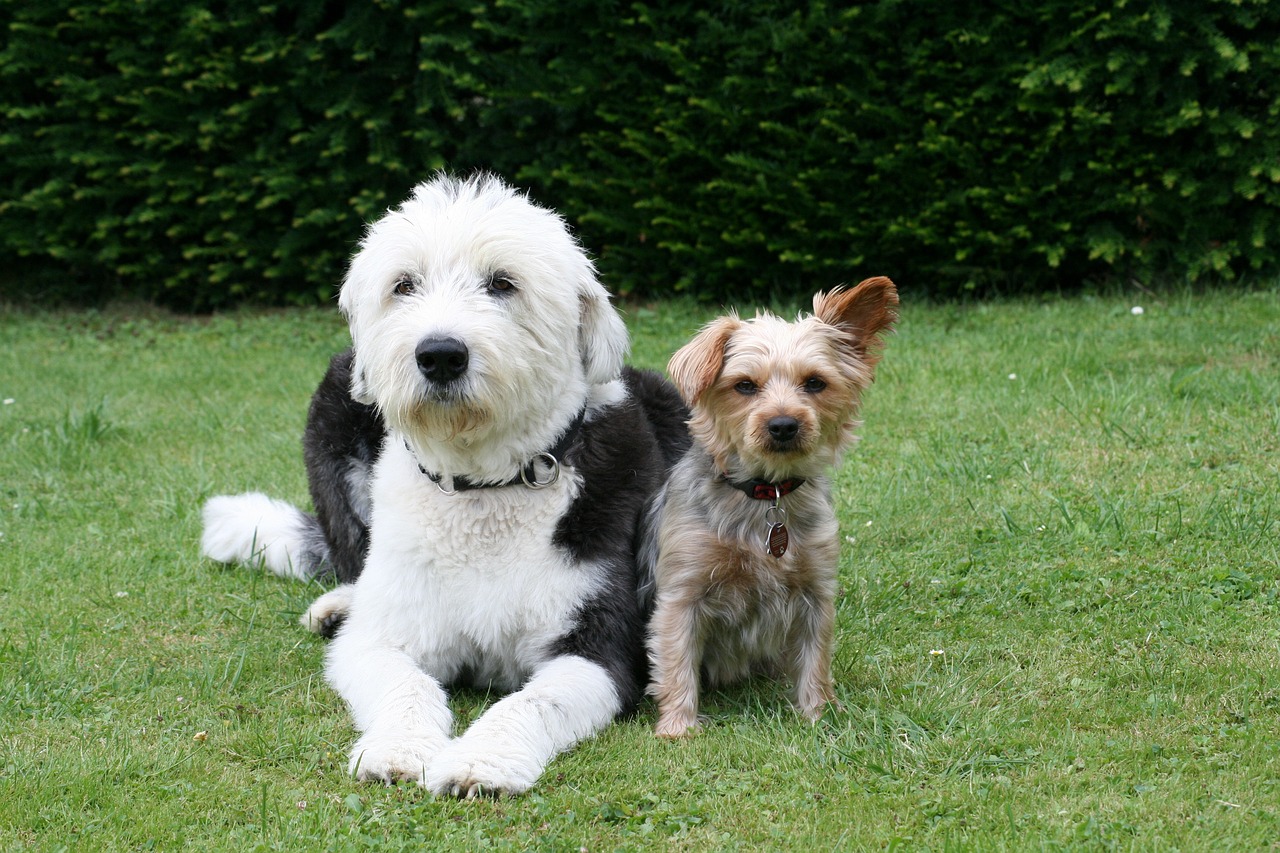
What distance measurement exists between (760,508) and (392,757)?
1256 mm

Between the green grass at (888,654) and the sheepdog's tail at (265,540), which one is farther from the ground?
the green grass at (888,654)

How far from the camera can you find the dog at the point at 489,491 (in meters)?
3.60

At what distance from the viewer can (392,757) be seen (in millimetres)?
3418

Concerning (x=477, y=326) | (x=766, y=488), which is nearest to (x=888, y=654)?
(x=766, y=488)

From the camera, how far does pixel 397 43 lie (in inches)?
389

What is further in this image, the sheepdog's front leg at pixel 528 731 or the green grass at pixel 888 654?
the sheepdog's front leg at pixel 528 731

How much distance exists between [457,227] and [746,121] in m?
5.61

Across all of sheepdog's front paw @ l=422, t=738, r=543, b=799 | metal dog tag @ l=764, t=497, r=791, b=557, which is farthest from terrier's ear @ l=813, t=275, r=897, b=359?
sheepdog's front paw @ l=422, t=738, r=543, b=799

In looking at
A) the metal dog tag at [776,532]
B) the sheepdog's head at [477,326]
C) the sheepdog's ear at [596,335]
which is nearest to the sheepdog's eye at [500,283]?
the sheepdog's head at [477,326]

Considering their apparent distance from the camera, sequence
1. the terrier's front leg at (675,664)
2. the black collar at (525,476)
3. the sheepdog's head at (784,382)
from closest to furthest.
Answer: the sheepdog's head at (784,382)
the terrier's front leg at (675,664)
the black collar at (525,476)

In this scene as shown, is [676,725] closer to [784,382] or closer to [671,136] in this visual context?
[784,382]

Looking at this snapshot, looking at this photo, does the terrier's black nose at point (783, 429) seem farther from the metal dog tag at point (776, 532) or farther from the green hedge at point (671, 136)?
the green hedge at point (671, 136)

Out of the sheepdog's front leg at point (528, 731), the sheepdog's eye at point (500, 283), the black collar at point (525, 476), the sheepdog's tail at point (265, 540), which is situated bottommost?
the sheepdog's tail at point (265, 540)

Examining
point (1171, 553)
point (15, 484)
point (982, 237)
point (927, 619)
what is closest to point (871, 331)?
point (927, 619)
